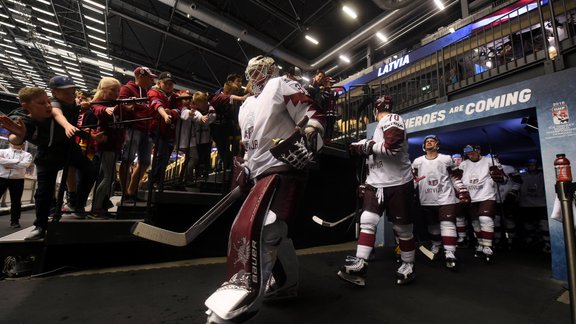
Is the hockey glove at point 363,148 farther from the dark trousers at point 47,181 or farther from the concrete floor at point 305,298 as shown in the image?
the dark trousers at point 47,181

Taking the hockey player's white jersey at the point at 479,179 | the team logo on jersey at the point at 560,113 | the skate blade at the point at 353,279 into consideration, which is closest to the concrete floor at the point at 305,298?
the skate blade at the point at 353,279

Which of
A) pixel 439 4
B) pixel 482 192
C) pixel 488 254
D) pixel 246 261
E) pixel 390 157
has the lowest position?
pixel 488 254

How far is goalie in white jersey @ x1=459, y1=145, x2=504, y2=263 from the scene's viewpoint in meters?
4.31

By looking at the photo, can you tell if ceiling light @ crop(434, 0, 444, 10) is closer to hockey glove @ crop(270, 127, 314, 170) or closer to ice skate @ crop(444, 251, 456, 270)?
ice skate @ crop(444, 251, 456, 270)

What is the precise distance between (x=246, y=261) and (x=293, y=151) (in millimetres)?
719

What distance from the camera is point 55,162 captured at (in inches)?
113

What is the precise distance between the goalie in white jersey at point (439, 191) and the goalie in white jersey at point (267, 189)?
2.90 metres

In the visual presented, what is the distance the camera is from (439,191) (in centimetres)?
407

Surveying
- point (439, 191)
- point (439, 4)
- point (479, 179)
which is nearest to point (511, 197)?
point (479, 179)

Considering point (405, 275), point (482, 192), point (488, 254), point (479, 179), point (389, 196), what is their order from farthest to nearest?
point (479, 179) → point (482, 192) → point (488, 254) → point (389, 196) → point (405, 275)

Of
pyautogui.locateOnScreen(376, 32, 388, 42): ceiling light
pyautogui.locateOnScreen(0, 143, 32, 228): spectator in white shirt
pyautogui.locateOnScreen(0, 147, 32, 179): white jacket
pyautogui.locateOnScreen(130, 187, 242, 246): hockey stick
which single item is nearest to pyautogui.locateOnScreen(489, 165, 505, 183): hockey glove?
pyautogui.locateOnScreen(130, 187, 242, 246): hockey stick

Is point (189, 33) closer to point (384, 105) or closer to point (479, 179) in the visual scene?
point (384, 105)

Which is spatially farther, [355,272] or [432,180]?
[432,180]

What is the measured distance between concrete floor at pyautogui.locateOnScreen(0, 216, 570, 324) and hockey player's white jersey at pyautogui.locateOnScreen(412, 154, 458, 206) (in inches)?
45.9
